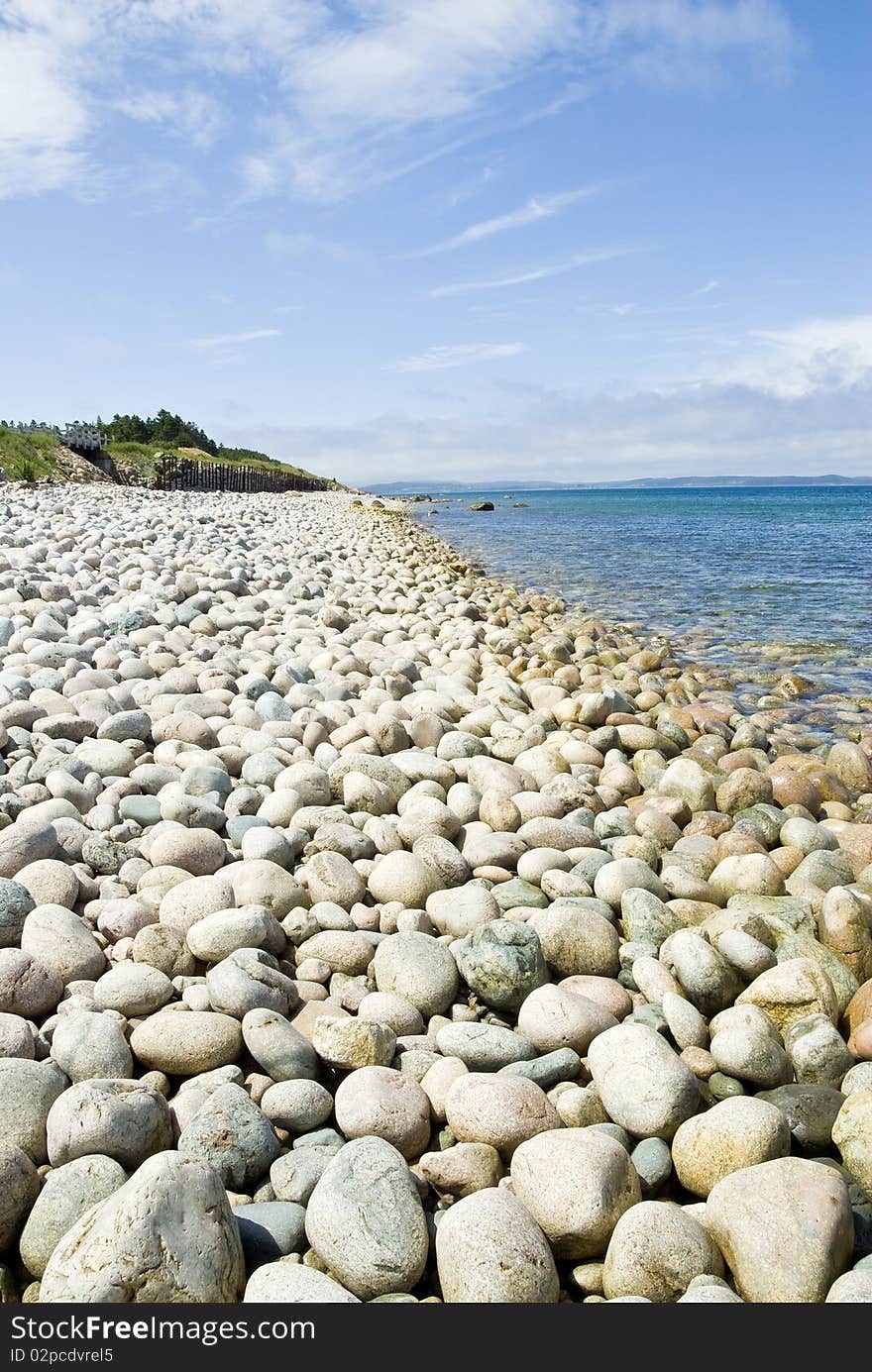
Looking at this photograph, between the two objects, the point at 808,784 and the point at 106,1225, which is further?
the point at 808,784

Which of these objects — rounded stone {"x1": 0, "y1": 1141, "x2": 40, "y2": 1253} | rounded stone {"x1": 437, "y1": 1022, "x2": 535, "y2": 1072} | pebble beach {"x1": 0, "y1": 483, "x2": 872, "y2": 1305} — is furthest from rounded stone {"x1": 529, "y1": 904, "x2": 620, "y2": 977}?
rounded stone {"x1": 0, "y1": 1141, "x2": 40, "y2": 1253}

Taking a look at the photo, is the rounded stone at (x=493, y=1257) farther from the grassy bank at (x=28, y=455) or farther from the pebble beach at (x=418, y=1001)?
the grassy bank at (x=28, y=455)

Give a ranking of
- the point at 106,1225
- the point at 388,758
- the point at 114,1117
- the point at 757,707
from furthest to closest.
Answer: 1. the point at 757,707
2. the point at 388,758
3. the point at 114,1117
4. the point at 106,1225

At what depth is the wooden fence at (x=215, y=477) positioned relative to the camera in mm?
38938

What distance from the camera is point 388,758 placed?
4750 millimetres

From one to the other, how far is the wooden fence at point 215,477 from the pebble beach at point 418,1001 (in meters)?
34.9

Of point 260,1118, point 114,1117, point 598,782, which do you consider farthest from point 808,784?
point 114,1117

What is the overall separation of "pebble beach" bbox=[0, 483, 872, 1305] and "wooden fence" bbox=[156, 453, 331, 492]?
115ft

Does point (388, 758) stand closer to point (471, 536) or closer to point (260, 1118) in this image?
point (260, 1118)

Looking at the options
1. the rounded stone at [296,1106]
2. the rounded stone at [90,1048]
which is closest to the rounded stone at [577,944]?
the rounded stone at [296,1106]

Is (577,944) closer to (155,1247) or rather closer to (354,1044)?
(354,1044)

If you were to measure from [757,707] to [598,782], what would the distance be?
120 inches

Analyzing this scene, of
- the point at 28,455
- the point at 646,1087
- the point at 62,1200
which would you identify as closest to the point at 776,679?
the point at 646,1087

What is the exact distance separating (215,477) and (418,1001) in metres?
45.8
